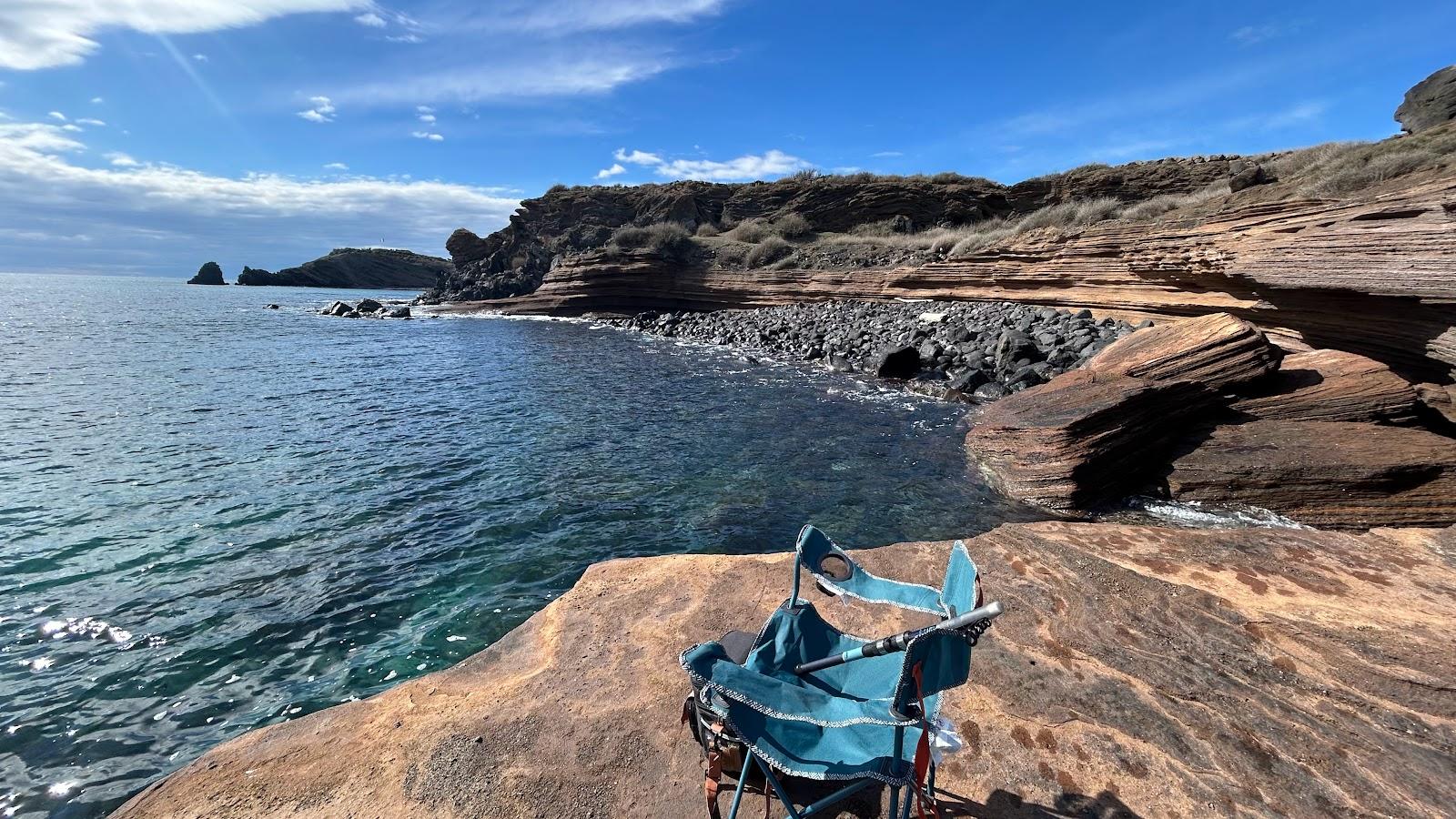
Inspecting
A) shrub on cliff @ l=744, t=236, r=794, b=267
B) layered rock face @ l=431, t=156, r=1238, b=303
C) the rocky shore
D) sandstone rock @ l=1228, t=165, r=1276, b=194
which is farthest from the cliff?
sandstone rock @ l=1228, t=165, r=1276, b=194

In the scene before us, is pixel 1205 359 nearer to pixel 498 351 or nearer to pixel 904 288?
pixel 904 288

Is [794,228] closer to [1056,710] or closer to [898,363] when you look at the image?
[898,363]

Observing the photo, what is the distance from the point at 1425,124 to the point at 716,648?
36031mm

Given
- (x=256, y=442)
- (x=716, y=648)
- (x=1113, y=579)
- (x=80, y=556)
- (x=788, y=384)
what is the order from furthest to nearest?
(x=788, y=384), (x=256, y=442), (x=80, y=556), (x=1113, y=579), (x=716, y=648)

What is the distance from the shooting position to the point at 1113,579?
4738mm

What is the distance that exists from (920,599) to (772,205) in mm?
52786

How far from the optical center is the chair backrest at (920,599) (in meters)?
2.36

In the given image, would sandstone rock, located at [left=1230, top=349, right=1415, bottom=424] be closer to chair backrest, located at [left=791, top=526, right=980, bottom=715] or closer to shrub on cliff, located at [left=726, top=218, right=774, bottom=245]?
chair backrest, located at [left=791, top=526, right=980, bottom=715]

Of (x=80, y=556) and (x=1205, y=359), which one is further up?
(x=1205, y=359)

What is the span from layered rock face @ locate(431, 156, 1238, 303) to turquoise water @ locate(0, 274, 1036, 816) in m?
25.3

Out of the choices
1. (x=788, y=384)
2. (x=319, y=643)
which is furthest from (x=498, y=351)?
(x=319, y=643)

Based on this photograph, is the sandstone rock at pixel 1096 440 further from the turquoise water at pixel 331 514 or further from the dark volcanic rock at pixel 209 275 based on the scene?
the dark volcanic rock at pixel 209 275

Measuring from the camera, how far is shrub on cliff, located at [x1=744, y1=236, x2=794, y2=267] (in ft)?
133

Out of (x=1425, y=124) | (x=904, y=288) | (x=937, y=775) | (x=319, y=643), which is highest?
(x=1425, y=124)
